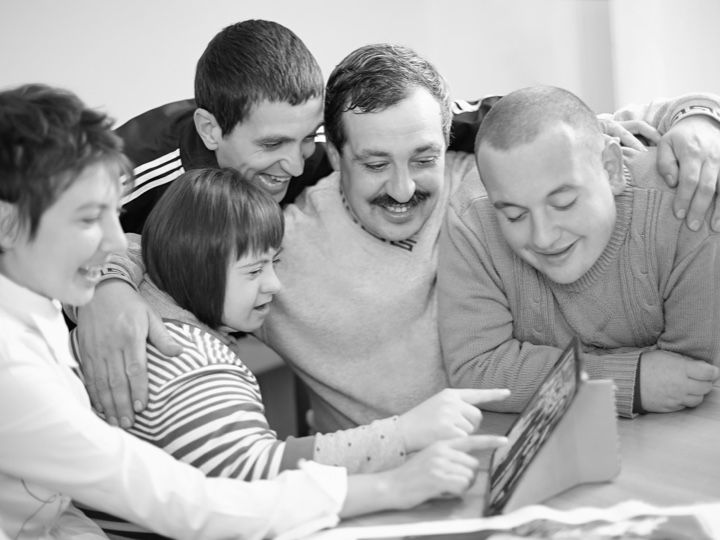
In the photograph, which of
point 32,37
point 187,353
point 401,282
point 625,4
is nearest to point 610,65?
point 625,4

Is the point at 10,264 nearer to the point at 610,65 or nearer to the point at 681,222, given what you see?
the point at 681,222

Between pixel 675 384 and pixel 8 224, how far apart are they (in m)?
0.91

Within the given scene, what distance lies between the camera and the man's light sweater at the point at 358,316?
1567 millimetres

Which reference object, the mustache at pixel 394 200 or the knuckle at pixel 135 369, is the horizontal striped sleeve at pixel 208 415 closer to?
the knuckle at pixel 135 369

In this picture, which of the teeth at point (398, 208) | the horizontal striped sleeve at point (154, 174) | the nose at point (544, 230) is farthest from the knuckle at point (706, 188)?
the horizontal striped sleeve at point (154, 174)

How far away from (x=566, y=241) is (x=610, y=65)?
5.48ft

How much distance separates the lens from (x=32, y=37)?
1947 mm

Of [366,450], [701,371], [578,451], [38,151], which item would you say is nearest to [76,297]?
[38,151]

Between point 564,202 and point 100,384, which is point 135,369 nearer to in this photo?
point 100,384

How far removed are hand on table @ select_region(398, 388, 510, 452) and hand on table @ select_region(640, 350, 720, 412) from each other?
10.6 inches

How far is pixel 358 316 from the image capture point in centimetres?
157

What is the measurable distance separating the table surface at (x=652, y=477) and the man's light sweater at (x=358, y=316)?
441 mm

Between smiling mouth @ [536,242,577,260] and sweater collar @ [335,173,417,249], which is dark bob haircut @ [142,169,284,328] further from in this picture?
smiling mouth @ [536,242,577,260]

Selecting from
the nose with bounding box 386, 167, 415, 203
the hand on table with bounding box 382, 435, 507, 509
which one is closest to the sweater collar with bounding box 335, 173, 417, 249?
the nose with bounding box 386, 167, 415, 203
